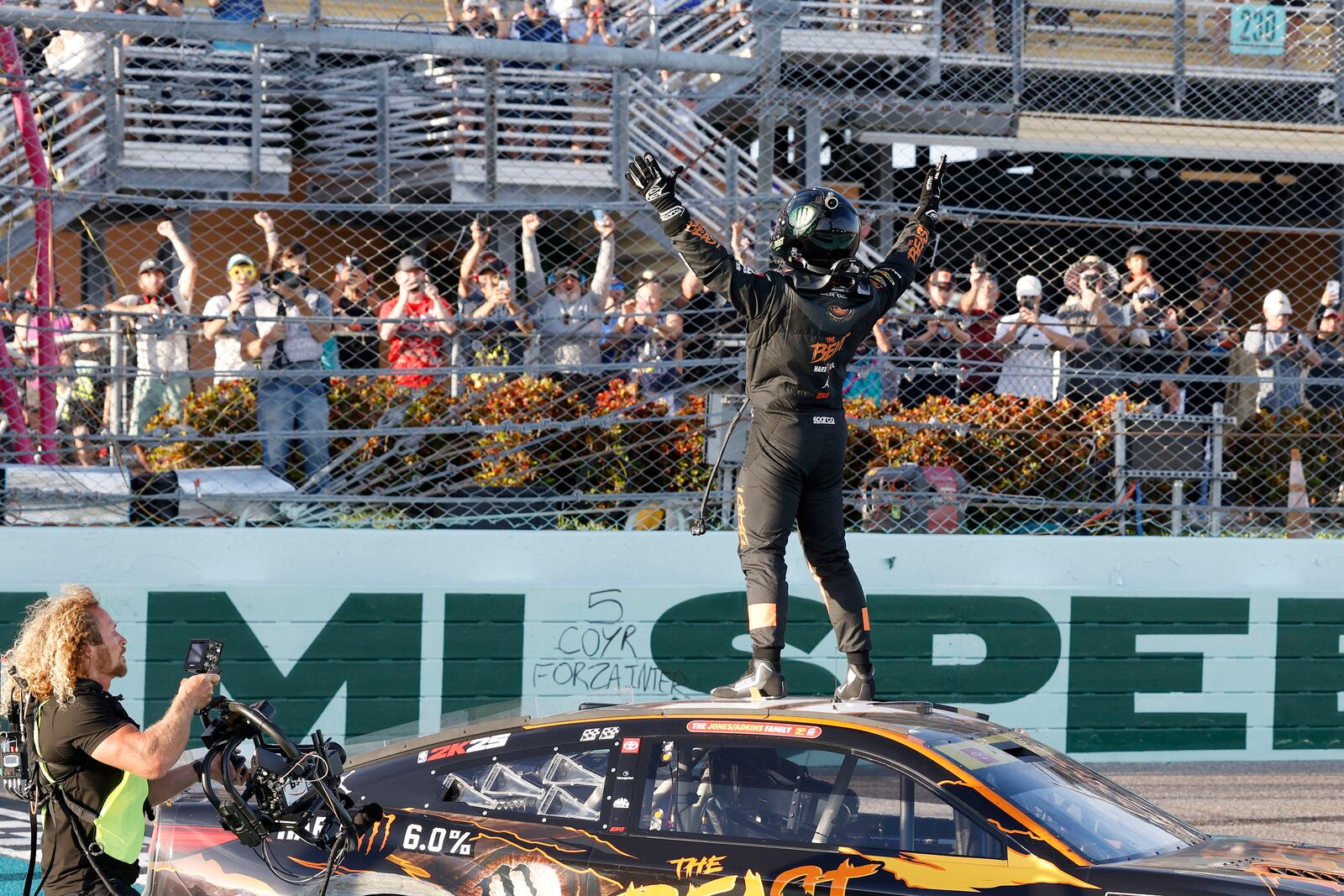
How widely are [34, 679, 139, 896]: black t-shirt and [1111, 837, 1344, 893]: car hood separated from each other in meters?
2.57

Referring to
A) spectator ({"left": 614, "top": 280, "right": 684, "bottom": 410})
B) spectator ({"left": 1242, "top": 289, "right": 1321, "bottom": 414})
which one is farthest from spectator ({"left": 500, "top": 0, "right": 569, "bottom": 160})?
spectator ({"left": 1242, "top": 289, "right": 1321, "bottom": 414})

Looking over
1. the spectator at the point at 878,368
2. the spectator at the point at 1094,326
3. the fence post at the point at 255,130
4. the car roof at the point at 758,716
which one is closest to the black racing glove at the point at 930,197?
the spectator at the point at 878,368

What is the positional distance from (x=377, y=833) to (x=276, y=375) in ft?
10.6

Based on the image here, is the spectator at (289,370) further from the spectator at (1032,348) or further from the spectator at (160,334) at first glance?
the spectator at (1032,348)

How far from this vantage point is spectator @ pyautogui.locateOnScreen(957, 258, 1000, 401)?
323 inches

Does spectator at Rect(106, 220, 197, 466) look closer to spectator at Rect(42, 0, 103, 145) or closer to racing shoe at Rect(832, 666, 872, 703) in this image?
spectator at Rect(42, 0, 103, 145)

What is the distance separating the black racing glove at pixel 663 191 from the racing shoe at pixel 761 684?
61.2 inches

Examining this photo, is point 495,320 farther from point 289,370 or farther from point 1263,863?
point 1263,863

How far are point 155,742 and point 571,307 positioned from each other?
15.7 feet

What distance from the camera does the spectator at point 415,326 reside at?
7820mm

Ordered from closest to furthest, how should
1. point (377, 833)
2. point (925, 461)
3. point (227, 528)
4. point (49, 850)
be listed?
point (49, 850)
point (377, 833)
point (227, 528)
point (925, 461)

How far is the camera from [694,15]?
10023 mm

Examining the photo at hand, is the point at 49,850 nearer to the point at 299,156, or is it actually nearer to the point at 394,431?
the point at 394,431

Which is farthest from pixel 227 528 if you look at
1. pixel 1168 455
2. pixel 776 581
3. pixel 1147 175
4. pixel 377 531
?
pixel 1147 175
